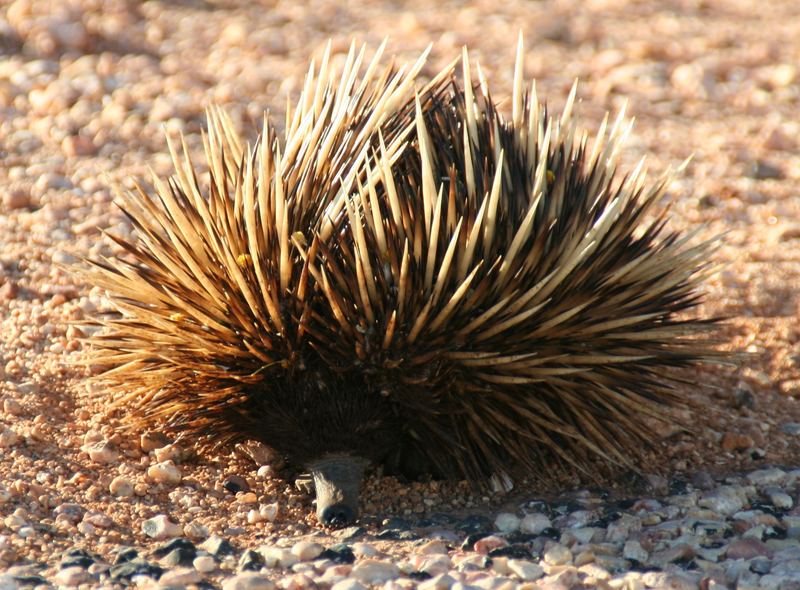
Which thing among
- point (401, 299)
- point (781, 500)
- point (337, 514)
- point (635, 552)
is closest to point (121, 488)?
point (337, 514)

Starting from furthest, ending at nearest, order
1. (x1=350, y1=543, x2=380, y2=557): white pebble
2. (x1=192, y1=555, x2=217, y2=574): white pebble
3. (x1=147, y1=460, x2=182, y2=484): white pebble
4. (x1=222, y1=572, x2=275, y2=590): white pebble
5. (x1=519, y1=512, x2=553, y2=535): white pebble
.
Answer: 1. (x1=147, y1=460, x2=182, y2=484): white pebble
2. (x1=519, y1=512, x2=553, y2=535): white pebble
3. (x1=350, y1=543, x2=380, y2=557): white pebble
4. (x1=192, y1=555, x2=217, y2=574): white pebble
5. (x1=222, y1=572, x2=275, y2=590): white pebble

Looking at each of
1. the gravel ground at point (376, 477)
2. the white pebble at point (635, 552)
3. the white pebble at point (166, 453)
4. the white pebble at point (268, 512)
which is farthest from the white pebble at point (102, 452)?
the white pebble at point (635, 552)

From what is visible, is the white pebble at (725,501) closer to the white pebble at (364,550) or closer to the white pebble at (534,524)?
the white pebble at (534,524)

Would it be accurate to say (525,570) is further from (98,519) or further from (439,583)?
(98,519)

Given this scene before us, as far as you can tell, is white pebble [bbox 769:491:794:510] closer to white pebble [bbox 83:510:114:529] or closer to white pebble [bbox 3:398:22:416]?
white pebble [bbox 83:510:114:529]

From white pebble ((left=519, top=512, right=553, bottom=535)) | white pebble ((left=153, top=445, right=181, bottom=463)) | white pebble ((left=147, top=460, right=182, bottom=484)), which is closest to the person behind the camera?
white pebble ((left=519, top=512, right=553, bottom=535))

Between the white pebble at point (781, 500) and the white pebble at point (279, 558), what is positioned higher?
the white pebble at point (279, 558)

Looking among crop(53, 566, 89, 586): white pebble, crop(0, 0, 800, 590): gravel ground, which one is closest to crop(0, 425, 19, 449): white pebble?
crop(0, 0, 800, 590): gravel ground
